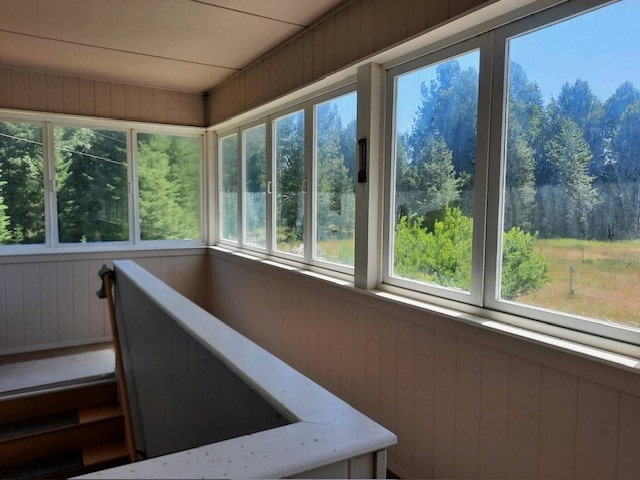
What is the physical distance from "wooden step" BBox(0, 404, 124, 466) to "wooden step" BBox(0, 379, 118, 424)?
71mm

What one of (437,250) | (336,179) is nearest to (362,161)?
(336,179)

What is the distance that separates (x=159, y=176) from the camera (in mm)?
4293

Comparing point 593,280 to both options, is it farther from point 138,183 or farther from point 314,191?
point 138,183

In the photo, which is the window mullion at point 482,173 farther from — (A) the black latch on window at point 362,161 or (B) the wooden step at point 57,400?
(B) the wooden step at point 57,400

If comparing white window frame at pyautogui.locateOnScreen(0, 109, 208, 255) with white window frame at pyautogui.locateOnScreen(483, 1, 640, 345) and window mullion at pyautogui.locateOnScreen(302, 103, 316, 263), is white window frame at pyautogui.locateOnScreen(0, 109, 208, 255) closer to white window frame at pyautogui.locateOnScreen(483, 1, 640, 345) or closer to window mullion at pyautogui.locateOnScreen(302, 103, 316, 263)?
window mullion at pyautogui.locateOnScreen(302, 103, 316, 263)

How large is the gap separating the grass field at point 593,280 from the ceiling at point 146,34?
5.60 feet

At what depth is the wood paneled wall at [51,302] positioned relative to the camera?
3.66 meters

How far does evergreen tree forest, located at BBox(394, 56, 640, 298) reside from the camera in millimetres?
1362

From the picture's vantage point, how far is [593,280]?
4.72 ft

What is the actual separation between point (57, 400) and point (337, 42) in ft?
9.47

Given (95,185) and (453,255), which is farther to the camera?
(95,185)

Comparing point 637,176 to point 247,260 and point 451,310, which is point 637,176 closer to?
point 451,310

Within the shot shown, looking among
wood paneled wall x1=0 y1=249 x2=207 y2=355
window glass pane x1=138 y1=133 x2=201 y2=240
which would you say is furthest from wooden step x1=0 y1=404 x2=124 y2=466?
window glass pane x1=138 y1=133 x2=201 y2=240

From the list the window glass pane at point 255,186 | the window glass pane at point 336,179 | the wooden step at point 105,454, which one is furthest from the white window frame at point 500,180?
the wooden step at point 105,454
